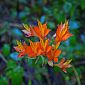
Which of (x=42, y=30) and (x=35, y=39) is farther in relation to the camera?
(x=35, y=39)

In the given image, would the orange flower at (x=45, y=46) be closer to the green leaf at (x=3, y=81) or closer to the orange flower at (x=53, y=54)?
the orange flower at (x=53, y=54)

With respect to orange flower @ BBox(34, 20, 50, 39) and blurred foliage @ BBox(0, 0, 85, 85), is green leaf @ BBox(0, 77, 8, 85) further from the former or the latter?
orange flower @ BBox(34, 20, 50, 39)

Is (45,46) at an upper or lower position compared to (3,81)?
upper

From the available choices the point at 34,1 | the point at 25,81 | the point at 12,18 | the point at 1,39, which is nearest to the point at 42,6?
the point at 34,1

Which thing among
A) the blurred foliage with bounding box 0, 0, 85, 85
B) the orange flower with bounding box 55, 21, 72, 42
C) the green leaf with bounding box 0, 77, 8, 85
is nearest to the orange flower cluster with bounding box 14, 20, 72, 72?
the orange flower with bounding box 55, 21, 72, 42

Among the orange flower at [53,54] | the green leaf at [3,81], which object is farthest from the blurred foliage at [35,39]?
the orange flower at [53,54]

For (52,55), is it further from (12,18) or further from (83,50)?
(12,18)

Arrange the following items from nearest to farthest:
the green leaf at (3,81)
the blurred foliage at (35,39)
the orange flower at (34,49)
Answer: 1. the orange flower at (34,49)
2. the green leaf at (3,81)
3. the blurred foliage at (35,39)

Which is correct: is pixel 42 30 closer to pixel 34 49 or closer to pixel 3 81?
pixel 34 49

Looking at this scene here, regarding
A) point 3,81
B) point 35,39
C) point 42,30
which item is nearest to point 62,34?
point 42,30
